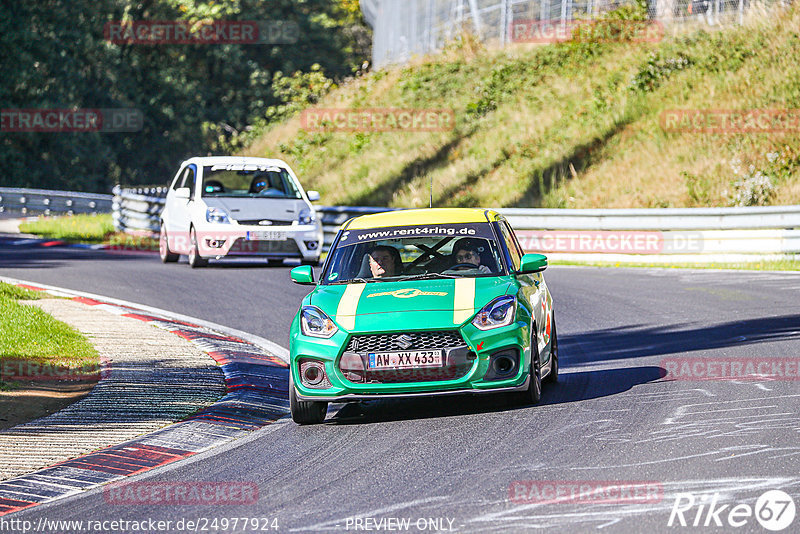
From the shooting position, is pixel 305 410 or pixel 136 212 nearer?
pixel 305 410

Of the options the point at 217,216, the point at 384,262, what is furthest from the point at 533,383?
the point at 217,216

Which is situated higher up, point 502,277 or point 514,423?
point 502,277

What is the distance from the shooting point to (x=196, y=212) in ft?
65.3

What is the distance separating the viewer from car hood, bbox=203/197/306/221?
19.6 metres

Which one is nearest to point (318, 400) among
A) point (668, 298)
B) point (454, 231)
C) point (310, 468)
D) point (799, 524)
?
point (310, 468)

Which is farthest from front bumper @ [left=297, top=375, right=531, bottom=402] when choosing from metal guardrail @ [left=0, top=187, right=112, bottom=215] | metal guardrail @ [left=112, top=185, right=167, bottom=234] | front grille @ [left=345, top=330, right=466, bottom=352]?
metal guardrail @ [left=0, top=187, right=112, bottom=215]

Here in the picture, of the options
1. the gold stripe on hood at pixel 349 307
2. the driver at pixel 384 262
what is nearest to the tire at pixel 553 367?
the driver at pixel 384 262

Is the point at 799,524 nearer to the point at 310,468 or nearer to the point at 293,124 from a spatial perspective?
the point at 310,468

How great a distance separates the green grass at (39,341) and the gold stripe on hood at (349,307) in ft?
9.50

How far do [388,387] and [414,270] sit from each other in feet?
5.48

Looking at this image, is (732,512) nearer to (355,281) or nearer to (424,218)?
(355,281)

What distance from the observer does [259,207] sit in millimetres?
19797

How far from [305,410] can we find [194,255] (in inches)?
465

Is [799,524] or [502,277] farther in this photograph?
[502,277]
